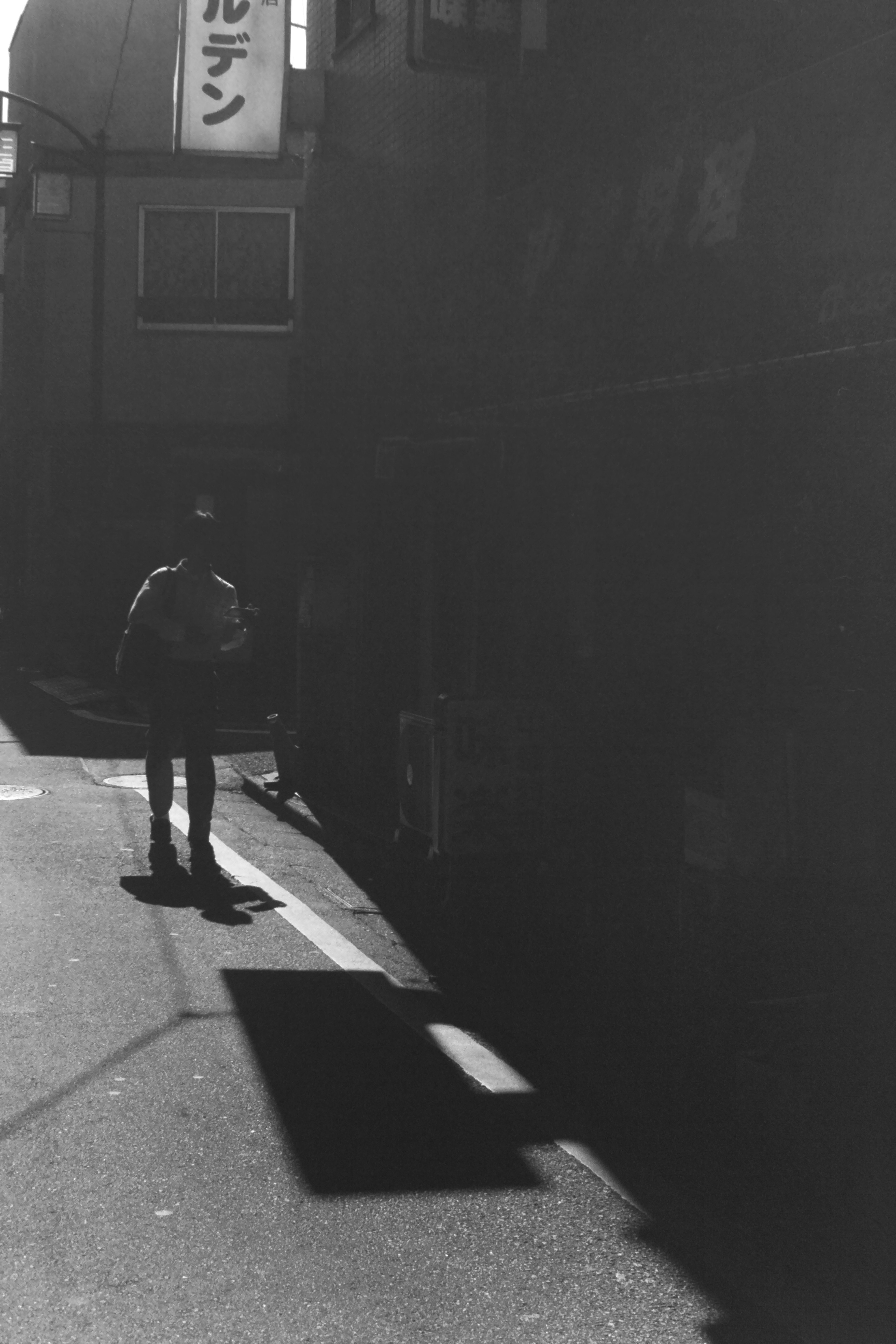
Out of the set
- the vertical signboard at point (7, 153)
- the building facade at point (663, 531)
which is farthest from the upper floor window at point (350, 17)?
the vertical signboard at point (7, 153)

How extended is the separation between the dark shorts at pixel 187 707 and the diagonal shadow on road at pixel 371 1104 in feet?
9.26

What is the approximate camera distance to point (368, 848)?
1069 cm

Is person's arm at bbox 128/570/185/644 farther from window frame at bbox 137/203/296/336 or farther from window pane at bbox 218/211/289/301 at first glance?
window pane at bbox 218/211/289/301

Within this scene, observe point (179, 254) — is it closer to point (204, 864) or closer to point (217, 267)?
point (217, 267)

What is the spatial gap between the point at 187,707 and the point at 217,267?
19.7 m

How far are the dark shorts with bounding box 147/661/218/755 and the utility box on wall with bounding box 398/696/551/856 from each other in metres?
1.53

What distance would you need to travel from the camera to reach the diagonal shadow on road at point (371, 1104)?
4824 millimetres

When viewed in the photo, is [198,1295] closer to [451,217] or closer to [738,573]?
[738,573]

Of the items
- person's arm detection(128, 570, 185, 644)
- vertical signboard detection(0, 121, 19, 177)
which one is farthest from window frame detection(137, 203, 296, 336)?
person's arm detection(128, 570, 185, 644)

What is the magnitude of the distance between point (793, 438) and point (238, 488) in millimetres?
21415

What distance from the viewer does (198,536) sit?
9.47 meters

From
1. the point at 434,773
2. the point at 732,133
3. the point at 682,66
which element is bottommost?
the point at 434,773

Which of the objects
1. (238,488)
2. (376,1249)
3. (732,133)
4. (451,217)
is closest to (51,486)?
(238,488)

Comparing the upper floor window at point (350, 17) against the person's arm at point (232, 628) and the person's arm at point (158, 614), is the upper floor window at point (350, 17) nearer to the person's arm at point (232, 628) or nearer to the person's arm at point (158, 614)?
the person's arm at point (232, 628)
